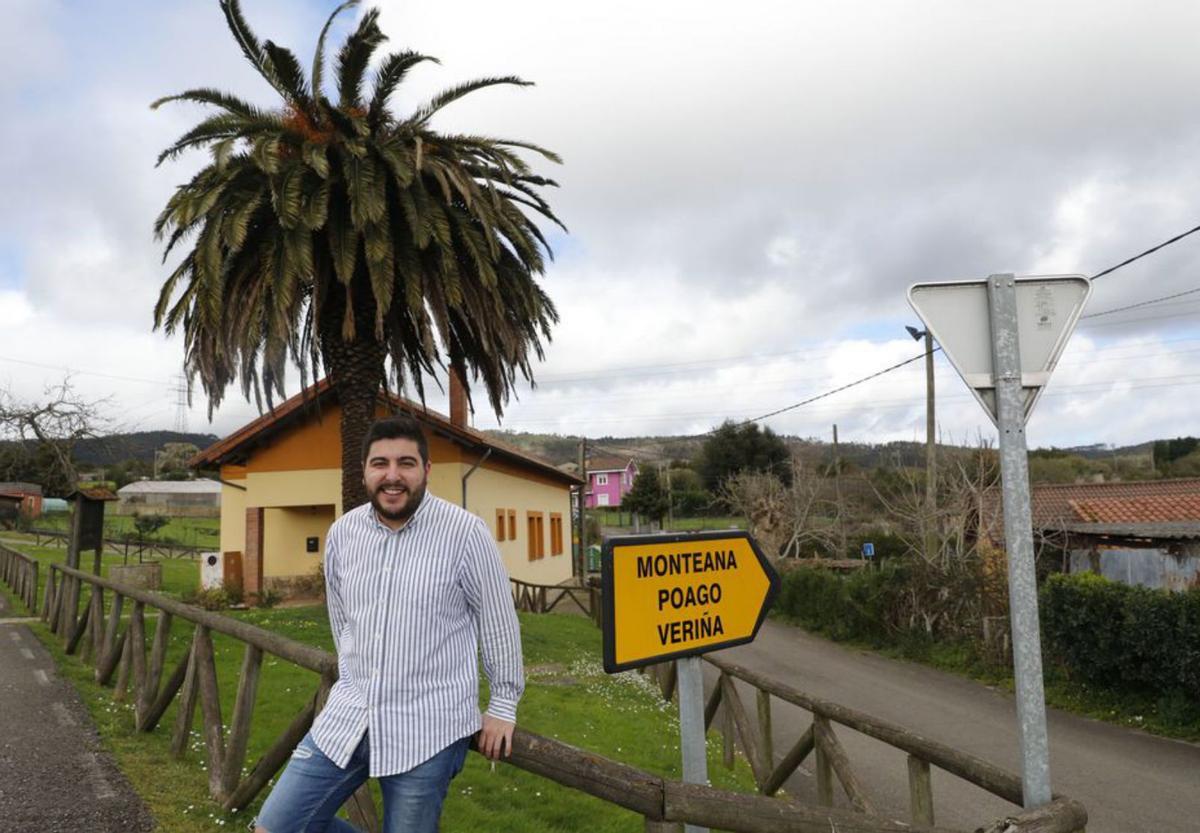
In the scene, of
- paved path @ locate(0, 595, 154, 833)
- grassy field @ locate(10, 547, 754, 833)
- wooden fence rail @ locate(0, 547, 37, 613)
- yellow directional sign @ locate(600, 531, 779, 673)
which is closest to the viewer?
yellow directional sign @ locate(600, 531, 779, 673)

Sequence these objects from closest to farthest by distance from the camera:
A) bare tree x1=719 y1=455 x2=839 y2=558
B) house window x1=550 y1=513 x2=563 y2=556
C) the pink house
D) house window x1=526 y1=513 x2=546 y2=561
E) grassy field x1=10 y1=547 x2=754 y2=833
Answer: grassy field x1=10 y1=547 x2=754 y2=833 < house window x1=526 y1=513 x2=546 y2=561 < house window x1=550 y1=513 x2=563 y2=556 < bare tree x1=719 y1=455 x2=839 y2=558 < the pink house

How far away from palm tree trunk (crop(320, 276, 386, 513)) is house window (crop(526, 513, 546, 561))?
14.0 meters

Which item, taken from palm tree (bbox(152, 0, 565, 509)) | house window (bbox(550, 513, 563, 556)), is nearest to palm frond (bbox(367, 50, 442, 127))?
palm tree (bbox(152, 0, 565, 509))

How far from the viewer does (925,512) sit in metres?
20.2

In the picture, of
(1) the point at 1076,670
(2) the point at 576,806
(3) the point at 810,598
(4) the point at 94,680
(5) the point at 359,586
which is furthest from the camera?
(3) the point at 810,598

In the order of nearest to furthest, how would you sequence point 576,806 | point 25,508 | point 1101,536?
point 576,806
point 1101,536
point 25,508

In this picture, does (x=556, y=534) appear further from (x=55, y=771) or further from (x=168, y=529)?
(x=168, y=529)

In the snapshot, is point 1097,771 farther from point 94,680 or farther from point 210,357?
point 210,357

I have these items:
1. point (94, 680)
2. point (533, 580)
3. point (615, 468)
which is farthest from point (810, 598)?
point (615, 468)

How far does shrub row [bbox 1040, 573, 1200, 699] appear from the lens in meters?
10.5

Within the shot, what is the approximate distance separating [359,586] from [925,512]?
764 inches

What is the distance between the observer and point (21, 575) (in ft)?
60.7

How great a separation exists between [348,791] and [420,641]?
1.82 feet

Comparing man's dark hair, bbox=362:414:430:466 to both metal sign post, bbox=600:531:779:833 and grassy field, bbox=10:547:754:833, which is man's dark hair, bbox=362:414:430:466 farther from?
grassy field, bbox=10:547:754:833
